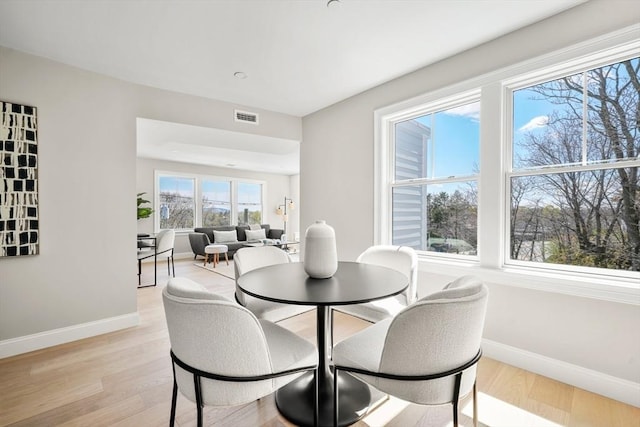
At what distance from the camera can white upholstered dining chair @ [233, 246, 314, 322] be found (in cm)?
210

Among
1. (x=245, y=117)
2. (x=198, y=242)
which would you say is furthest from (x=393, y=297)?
(x=198, y=242)

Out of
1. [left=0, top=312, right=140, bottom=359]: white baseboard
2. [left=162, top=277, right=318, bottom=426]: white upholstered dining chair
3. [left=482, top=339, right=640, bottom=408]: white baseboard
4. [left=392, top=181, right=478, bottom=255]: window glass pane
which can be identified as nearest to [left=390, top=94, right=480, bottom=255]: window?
[left=392, top=181, right=478, bottom=255]: window glass pane

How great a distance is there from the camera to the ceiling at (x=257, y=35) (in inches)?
76.9

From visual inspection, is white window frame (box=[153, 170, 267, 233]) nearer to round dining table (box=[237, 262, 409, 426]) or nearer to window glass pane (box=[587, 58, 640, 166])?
round dining table (box=[237, 262, 409, 426])

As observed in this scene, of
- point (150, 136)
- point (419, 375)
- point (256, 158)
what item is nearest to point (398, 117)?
point (419, 375)

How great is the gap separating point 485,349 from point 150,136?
5.08m

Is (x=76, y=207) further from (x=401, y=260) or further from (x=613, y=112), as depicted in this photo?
(x=613, y=112)

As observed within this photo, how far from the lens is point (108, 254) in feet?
9.75

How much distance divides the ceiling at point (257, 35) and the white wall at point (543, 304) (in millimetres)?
111

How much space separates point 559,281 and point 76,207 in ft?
13.1

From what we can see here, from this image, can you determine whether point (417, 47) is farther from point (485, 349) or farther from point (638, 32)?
point (485, 349)

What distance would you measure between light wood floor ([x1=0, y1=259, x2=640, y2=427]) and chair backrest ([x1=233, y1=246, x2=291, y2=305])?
79cm

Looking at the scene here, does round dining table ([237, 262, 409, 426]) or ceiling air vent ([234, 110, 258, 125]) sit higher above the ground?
ceiling air vent ([234, 110, 258, 125])

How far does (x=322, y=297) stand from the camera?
1.42 meters
